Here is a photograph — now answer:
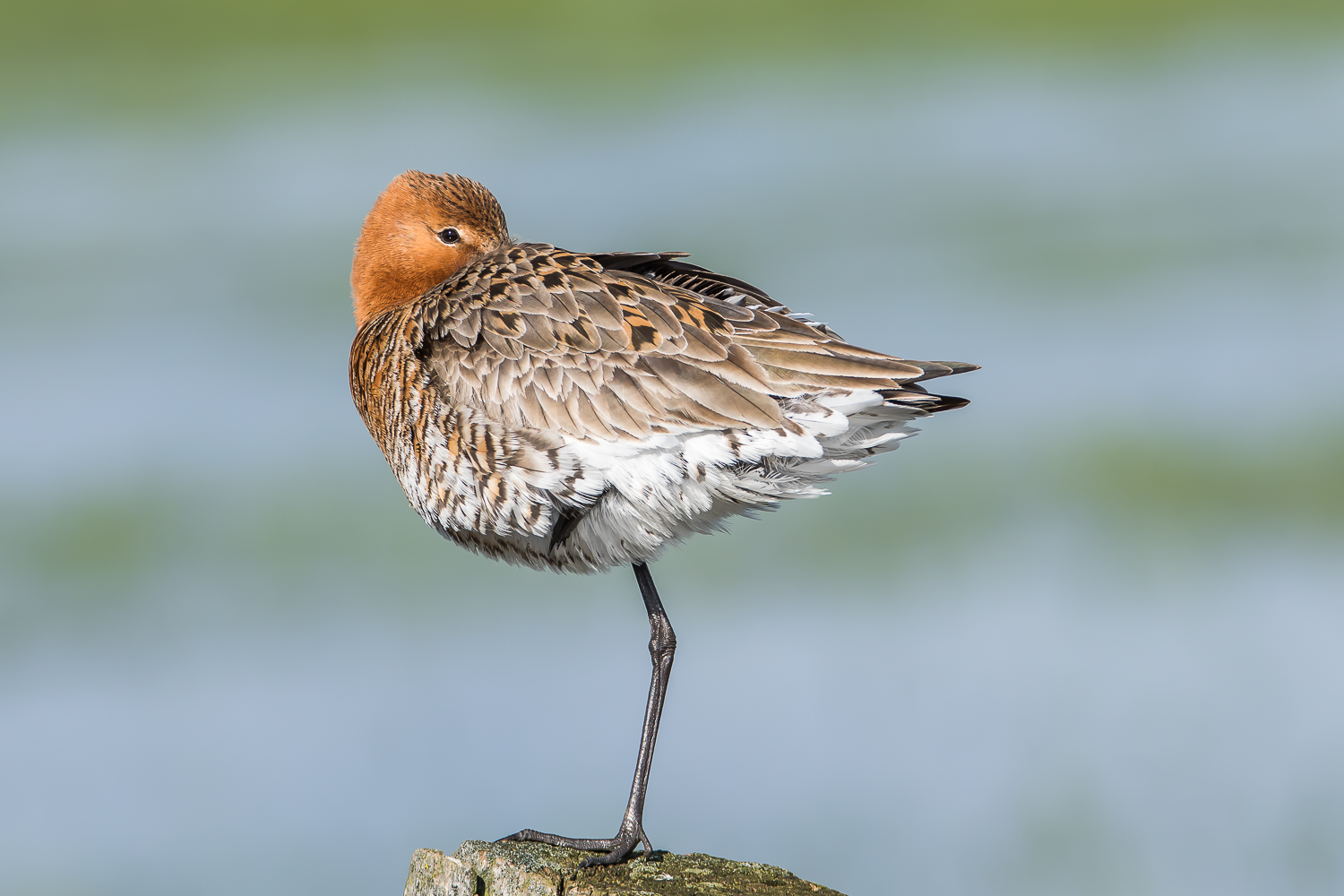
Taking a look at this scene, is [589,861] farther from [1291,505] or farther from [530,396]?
[1291,505]

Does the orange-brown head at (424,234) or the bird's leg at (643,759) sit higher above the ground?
the orange-brown head at (424,234)

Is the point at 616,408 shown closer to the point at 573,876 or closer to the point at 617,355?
the point at 617,355

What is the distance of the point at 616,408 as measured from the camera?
479 centimetres

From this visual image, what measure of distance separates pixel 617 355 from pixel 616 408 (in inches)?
8.0

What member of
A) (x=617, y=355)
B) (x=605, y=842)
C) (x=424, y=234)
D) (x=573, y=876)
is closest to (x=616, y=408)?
(x=617, y=355)

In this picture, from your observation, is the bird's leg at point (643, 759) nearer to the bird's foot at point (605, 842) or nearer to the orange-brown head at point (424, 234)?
the bird's foot at point (605, 842)

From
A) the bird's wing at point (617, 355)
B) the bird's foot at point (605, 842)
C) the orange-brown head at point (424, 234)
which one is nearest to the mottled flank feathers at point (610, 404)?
the bird's wing at point (617, 355)

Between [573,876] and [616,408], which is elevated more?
[616,408]

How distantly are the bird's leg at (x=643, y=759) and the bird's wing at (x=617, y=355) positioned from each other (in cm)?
80

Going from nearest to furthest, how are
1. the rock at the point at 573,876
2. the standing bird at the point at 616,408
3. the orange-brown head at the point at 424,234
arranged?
1. the rock at the point at 573,876
2. the standing bird at the point at 616,408
3. the orange-brown head at the point at 424,234

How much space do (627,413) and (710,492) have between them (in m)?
0.39

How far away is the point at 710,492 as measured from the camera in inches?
187

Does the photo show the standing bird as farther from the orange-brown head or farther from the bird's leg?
the orange-brown head

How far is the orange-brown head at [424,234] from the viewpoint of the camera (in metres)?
6.04
